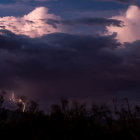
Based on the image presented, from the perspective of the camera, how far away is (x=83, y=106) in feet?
45.4

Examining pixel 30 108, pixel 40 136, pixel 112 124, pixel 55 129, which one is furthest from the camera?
pixel 30 108

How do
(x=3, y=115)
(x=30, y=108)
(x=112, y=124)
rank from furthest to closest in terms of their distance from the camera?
(x=3, y=115)
(x=30, y=108)
(x=112, y=124)

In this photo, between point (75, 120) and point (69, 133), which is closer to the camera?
point (69, 133)

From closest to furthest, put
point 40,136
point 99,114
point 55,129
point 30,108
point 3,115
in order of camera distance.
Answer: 1. point 40,136
2. point 55,129
3. point 99,114
4. point 30,108
5. point 3,115

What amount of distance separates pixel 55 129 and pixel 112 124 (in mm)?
2043

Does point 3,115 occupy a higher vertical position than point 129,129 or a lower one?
higher

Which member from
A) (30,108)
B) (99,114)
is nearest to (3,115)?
(30,108)

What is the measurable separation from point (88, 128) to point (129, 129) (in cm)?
134

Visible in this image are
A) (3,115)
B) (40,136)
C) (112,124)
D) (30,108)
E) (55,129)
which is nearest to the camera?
(40,136)

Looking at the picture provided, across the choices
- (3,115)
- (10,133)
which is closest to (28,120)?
(10,133)

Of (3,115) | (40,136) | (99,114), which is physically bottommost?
(40,136)

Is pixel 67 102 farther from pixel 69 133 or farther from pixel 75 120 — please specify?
pixel 69 133

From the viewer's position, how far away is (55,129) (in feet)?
35.7

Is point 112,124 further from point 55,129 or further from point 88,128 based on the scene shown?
point 55,129
